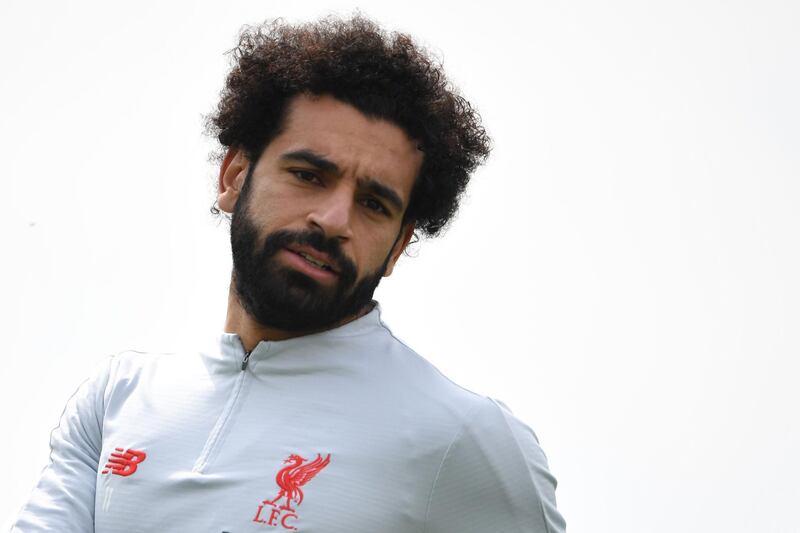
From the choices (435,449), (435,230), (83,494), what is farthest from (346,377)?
(435,230)

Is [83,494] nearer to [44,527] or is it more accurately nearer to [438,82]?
[44,527]

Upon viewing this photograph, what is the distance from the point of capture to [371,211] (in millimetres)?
4305

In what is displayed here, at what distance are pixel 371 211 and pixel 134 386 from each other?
1328mm

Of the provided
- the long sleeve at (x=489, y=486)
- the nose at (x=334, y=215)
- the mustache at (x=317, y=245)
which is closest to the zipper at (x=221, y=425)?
the mustache at (x=317, y=245)

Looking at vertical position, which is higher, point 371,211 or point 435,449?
point 371,211

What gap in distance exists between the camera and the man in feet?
12.5

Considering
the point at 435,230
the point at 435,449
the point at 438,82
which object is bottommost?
the point at 435,449

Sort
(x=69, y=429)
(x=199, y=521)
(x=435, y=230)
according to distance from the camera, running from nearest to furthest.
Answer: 1. (x=199, y=521)
2. (x=69, y=429)
3. (x=435, y=230)

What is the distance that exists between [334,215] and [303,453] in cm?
96

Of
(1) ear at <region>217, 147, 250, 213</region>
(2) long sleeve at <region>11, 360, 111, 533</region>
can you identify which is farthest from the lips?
(2) long sleeve at <region>11, 360, 111, 533</region>

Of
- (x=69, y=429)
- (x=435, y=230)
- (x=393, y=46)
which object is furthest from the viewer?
(x=435, y=230)

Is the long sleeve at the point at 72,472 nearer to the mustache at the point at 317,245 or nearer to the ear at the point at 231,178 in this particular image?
the ear at the point at 231,178

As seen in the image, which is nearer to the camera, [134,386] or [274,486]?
[274,486]

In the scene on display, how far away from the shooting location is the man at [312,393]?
3.82m
